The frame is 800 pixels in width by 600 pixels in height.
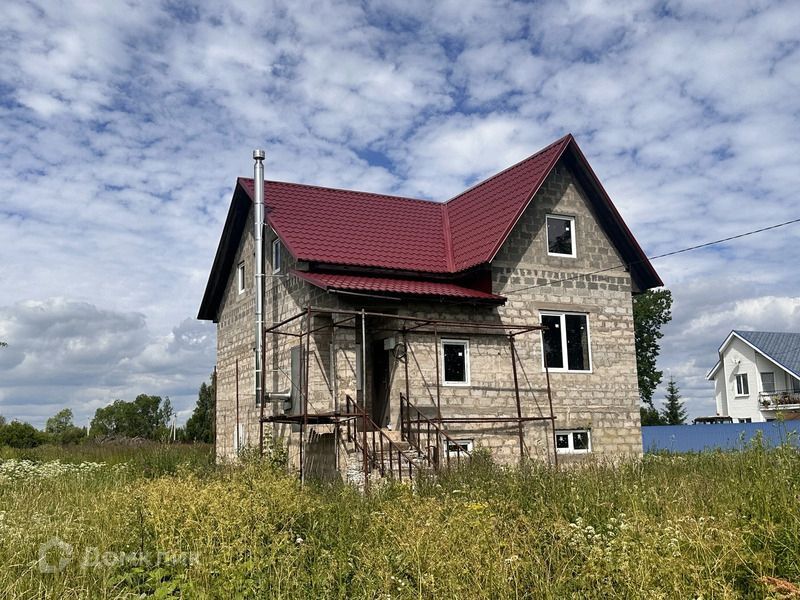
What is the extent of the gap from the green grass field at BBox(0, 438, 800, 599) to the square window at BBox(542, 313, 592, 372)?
24.0 ft

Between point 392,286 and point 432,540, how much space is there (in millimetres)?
9400

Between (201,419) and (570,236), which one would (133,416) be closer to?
(201,419)

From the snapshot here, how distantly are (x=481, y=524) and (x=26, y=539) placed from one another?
15.9 feet

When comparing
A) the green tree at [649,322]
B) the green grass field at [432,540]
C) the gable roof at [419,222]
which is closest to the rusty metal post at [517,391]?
the gable roof at [419,222]

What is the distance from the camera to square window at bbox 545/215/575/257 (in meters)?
19.0

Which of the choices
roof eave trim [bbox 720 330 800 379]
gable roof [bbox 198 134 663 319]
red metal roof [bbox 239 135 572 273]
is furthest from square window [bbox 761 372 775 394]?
red metal roof [bbox 239 135 572 273]

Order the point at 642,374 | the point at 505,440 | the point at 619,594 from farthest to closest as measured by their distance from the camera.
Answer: the point at 642,374
the point at 505,440
the point at 619,594

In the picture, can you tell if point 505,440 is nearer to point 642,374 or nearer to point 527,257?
point 527,257

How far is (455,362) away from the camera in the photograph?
1725 cm

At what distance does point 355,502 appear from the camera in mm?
10852

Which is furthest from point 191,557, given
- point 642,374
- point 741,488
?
point 642,374

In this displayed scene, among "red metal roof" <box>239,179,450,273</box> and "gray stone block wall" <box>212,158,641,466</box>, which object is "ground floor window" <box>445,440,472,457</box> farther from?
"red metal roof" <box>239,179,450,273</box>

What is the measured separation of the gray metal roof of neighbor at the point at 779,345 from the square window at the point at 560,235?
30.1 meters
